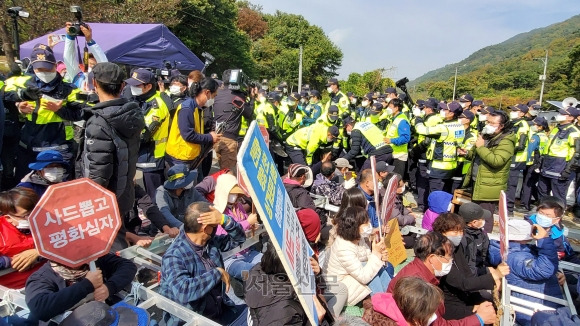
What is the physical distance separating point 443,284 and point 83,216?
2.47 m

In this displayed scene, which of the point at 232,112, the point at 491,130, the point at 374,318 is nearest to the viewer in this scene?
the point at 374,318

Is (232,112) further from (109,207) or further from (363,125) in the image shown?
(109,207)

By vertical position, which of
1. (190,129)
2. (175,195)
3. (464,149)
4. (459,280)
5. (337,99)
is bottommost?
(459,280)

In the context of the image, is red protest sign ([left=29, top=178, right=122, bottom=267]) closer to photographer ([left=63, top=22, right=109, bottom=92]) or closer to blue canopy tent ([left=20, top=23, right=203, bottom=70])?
photographer ([left=63, top=22, right=109, bottom=92])

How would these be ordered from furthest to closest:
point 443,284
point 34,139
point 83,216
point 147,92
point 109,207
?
point 147,92, point 34,139, point 443,284, point 109,207, point 83,216

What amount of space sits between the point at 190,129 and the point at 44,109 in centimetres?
141

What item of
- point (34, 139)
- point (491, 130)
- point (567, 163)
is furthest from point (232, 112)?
point (567, 163)

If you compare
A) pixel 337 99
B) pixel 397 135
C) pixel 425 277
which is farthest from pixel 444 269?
pixel 337 99

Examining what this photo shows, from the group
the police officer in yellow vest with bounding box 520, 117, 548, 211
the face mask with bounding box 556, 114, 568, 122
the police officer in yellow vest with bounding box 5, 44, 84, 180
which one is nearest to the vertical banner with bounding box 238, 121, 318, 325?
the police officer in yellow vest with bounding box 5, 44, 84, 180

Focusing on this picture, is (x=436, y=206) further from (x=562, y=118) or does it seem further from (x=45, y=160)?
(x=562, y=118)

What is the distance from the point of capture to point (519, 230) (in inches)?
133

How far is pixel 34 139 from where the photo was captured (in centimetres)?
388

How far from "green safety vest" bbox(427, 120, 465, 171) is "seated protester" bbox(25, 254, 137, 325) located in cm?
496

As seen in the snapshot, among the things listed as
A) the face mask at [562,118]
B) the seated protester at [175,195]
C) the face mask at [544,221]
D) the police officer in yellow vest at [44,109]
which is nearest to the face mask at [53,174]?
the police officer in yellow vest at [44,109]
